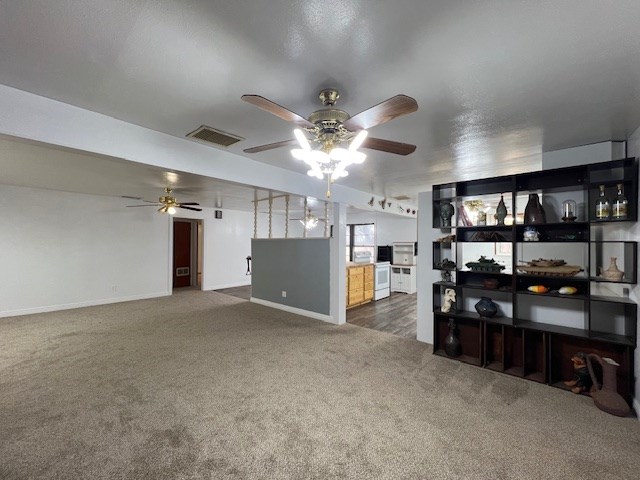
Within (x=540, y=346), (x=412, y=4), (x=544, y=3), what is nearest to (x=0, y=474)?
(x=412, y=4)

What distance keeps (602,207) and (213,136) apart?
12.4 feet

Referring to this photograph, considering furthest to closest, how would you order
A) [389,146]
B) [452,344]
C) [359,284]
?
[359,284] → [452,344] → [389,146]

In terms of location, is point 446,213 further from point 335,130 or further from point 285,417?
point 285,417

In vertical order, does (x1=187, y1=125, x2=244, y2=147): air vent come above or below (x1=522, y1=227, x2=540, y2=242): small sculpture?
above

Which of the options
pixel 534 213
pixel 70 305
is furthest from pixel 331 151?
pixel 70 305

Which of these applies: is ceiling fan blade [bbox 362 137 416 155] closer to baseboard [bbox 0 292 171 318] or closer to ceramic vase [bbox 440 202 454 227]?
ceramic vase [bbox 440 202 454 227]

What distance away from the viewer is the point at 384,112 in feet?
5.44

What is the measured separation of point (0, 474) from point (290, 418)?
178 cm

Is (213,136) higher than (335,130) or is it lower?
higher

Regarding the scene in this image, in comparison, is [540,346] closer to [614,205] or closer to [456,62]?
[614,205]

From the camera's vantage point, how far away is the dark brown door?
868 cm

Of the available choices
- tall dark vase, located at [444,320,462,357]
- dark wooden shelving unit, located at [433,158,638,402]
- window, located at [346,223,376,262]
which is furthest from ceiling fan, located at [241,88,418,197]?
window, located at [346,223,376,262]

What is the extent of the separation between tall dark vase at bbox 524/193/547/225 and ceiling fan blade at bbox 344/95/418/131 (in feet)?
7.45

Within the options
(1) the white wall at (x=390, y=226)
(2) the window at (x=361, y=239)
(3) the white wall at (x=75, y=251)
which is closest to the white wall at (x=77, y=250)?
(3) the white wall at (x=75, y=251)
